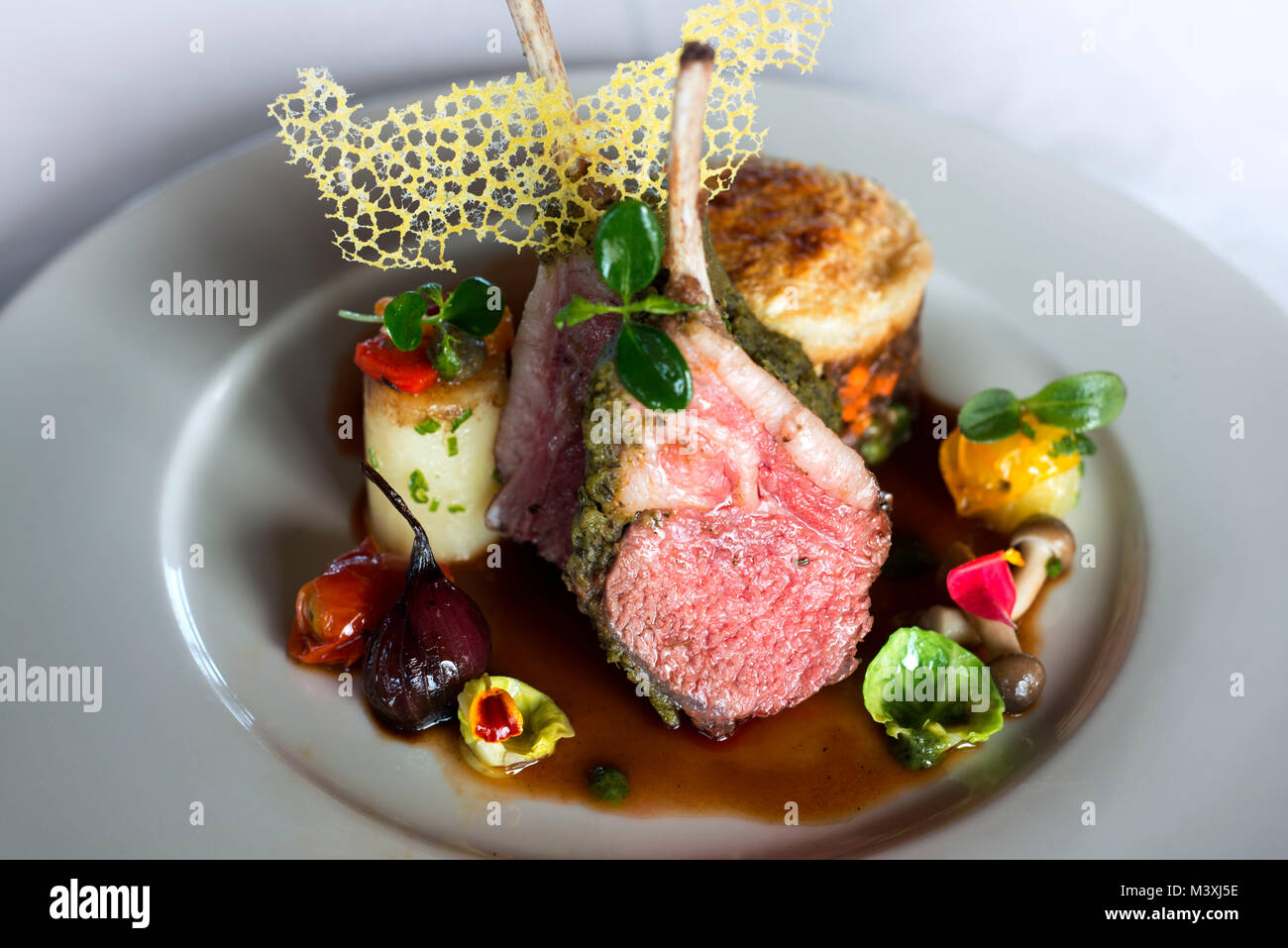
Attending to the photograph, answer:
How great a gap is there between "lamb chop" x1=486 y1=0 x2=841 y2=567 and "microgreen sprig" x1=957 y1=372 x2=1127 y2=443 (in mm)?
375

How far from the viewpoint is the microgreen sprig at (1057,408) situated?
2.66 metres

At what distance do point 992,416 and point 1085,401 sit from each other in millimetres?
222

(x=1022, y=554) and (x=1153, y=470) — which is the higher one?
(x=1153, y=470)

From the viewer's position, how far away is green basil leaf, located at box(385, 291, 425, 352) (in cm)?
234

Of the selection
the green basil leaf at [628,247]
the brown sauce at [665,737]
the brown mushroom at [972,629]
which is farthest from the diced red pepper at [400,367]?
the brown mushroom at [972,629]

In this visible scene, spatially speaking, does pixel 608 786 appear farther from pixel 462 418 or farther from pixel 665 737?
pixel 462 418

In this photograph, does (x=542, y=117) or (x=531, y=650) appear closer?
(x=542, y=117)

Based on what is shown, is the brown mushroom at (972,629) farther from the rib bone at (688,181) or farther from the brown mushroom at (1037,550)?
the rib bone at (688,181)

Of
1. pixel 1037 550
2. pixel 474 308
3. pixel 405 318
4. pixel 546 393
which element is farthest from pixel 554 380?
pixel 1037 550
